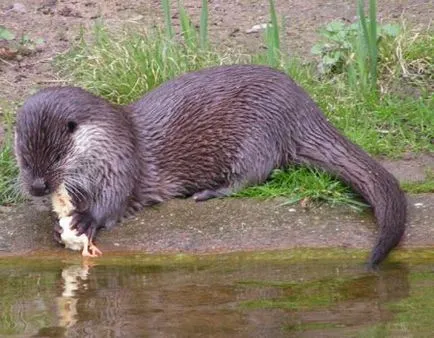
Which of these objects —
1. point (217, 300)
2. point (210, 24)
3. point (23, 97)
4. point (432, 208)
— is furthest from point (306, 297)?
point (210, 24)

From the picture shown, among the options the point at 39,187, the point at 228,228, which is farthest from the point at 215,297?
the point at 39,187

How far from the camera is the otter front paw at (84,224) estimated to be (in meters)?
4.39

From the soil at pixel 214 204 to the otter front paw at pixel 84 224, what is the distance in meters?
0.05

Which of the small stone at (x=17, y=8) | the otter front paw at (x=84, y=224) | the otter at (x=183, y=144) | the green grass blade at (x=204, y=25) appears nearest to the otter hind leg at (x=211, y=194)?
the otter at (x=183, y=144)

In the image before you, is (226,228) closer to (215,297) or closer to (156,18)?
(215,297)

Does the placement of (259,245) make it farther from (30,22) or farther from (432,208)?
(30,22)

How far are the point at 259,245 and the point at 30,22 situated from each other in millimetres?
2307

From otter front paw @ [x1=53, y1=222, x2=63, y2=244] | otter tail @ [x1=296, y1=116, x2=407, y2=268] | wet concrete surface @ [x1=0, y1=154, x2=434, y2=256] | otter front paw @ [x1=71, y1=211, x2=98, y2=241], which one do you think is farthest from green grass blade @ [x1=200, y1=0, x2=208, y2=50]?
otter front paw @ [x1=53, y1=222, x2=63, y2=244]

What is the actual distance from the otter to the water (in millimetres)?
289

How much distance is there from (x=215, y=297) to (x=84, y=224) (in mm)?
735

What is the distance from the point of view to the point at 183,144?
4793 mm

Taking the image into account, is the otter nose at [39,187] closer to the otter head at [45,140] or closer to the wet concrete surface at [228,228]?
the otter head at [45,140]

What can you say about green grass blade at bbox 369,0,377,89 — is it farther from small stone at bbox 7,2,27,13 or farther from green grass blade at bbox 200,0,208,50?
small stone at bbox 7,2,27,13

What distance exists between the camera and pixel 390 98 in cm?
540
